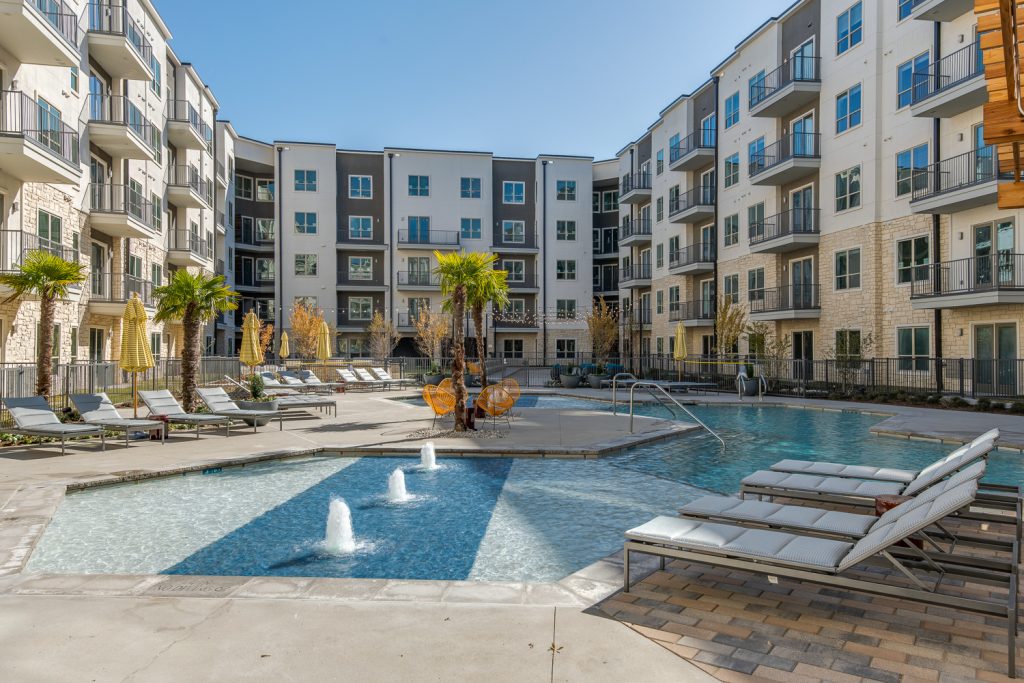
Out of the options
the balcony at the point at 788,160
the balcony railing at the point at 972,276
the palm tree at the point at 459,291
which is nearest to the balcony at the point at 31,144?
the palm tree at the point at 459,291

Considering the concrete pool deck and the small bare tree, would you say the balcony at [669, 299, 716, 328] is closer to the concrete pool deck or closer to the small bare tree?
the small bare tree

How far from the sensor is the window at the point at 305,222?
48500 mm

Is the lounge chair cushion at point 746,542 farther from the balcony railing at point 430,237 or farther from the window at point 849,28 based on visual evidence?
the balcony railing at point 430,237

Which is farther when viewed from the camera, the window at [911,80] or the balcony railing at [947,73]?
the window at [911,80]

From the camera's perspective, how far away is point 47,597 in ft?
14.8

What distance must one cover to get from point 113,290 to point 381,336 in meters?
20.4

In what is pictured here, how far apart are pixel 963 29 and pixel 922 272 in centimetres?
798

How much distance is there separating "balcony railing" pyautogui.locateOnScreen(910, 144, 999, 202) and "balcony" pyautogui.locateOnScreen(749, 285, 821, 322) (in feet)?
20.1

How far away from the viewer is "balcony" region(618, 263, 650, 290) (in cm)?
4541

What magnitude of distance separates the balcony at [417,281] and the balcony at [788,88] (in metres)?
25.2

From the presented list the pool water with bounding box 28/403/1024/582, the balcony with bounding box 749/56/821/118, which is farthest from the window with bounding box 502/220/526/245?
the pool water with bounding box 28/403/1024/582

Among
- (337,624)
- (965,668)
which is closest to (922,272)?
(965,668)

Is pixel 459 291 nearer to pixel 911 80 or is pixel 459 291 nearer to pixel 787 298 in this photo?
pixel 911 80

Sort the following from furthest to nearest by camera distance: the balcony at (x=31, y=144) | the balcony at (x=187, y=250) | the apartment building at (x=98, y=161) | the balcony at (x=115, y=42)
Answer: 1. the balcony at (x=187, y=250)
2. the balcony at (x=115, y=42)
3. the apartment building at (x=98, y=161)
4. the balcony at (x=31, y=144)
